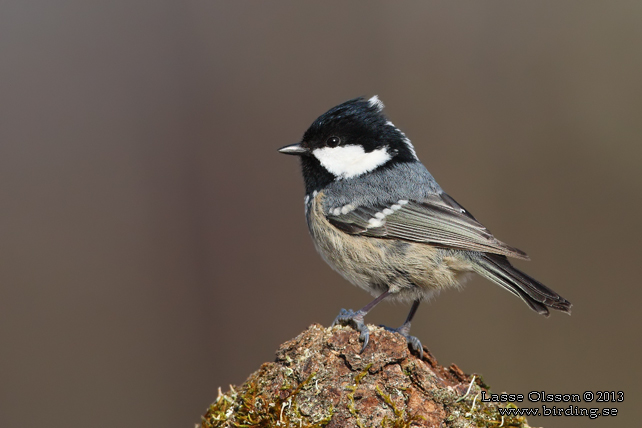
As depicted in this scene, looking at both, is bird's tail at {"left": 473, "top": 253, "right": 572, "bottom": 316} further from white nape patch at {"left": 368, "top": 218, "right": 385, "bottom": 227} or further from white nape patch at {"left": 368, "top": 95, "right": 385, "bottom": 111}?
white nape patch at {"left": 368, "top": 95, "right": 385, "bottom": 111}

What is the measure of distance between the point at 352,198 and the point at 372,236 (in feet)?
0.80

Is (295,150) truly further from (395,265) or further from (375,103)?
(395,265)

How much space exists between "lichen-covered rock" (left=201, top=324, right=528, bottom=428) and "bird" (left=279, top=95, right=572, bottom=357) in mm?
327

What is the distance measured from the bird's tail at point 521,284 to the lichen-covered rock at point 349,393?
55 cm

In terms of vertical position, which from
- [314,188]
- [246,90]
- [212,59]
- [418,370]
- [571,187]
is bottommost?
[418,370]

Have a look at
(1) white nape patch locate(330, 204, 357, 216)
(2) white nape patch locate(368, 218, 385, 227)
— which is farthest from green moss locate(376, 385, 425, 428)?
(1) white nape patch locate(330, 204, 357, 216)

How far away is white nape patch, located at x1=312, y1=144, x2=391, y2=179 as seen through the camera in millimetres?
2666

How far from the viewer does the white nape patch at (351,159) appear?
2.67 meters

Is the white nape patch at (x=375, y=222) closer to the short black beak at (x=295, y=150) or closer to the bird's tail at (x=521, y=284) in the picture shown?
the bird's tail at (x=521, y=284)

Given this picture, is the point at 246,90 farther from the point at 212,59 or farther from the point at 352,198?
the point at 352,198

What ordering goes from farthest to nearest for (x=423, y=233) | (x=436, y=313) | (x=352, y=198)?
(x=436, y=313) < (x=352, y=198) < (x=423, y=233)

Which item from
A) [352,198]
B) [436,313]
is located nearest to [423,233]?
[352,198]

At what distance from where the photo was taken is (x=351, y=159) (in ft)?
8.77

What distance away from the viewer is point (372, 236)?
239 centimetres
